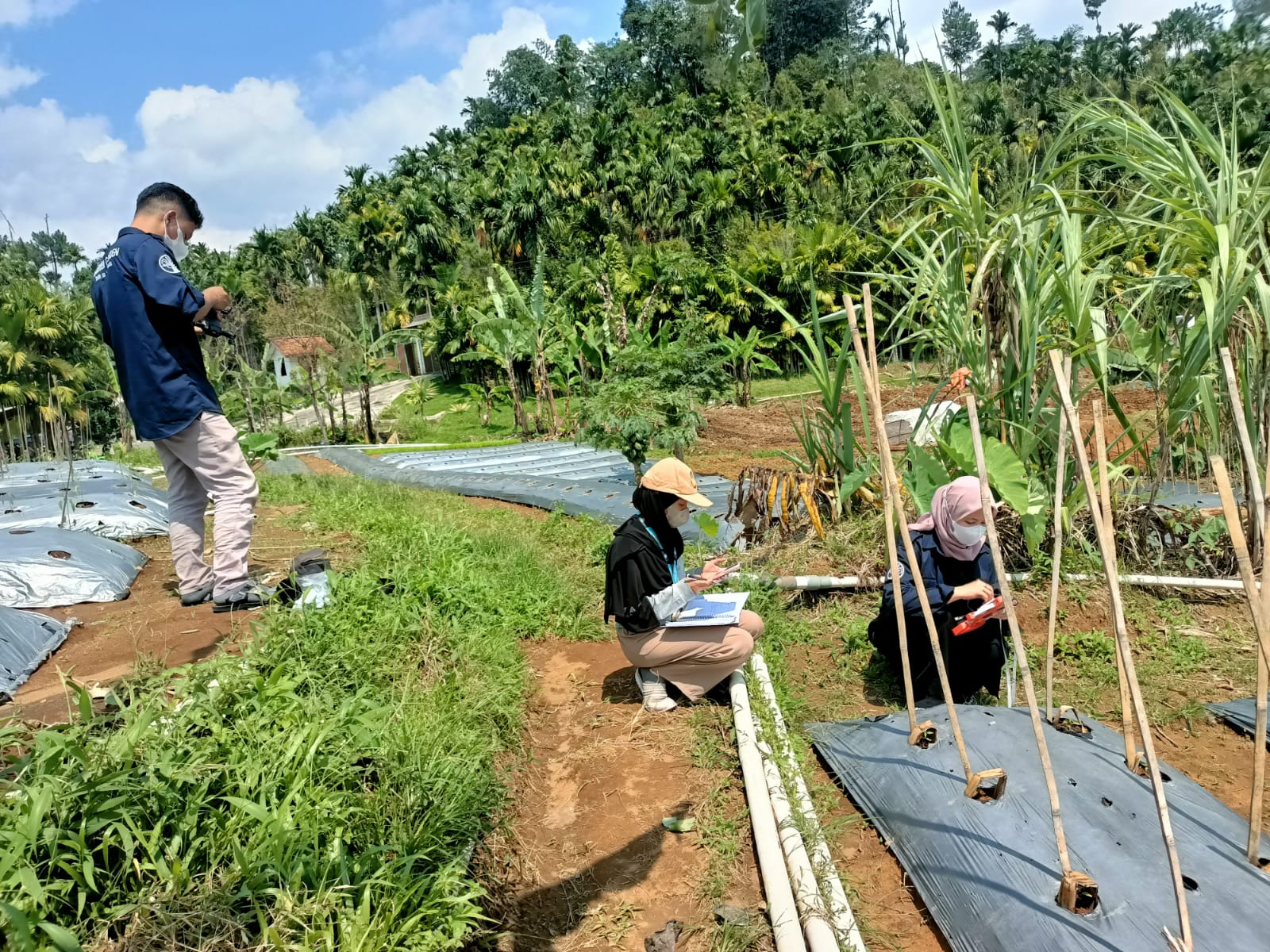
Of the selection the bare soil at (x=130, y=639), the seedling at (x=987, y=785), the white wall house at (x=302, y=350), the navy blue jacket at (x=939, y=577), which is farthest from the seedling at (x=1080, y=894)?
the white wall house at (x=302, y=350)

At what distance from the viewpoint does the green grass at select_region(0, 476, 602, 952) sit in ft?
5.87

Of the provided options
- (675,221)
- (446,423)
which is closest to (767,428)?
(446,423)

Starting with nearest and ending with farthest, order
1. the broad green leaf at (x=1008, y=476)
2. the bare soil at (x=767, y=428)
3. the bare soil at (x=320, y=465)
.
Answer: the broad green leaf at (x=1008, y=476) < the bare soil at (x=767, y=428) < the bare soil at (x=320, y=465)

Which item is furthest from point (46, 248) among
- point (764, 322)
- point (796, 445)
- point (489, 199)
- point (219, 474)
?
point (219, 474)

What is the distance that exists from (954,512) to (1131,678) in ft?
4.44

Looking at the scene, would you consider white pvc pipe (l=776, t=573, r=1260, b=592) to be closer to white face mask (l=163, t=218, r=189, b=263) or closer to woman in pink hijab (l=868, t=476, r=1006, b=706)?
woman in pink hijab (l=868, t=476, r=1006, b=706)

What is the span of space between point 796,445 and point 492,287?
6.79 meters

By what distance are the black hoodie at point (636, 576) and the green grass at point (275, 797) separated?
594 mm

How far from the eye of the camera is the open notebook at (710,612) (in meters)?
3.49

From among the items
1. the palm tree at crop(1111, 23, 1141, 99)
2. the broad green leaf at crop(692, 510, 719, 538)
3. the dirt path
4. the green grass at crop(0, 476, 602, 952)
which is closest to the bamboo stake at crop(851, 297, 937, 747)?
the dirt path

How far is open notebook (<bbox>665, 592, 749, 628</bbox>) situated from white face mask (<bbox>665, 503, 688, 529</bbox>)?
38cm

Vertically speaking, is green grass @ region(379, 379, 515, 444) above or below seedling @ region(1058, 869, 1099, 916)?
above

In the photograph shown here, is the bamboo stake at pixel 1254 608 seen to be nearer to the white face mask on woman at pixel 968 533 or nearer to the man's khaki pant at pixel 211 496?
the white face mask on woman at pixel 968 533

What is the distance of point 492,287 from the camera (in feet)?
50.9
